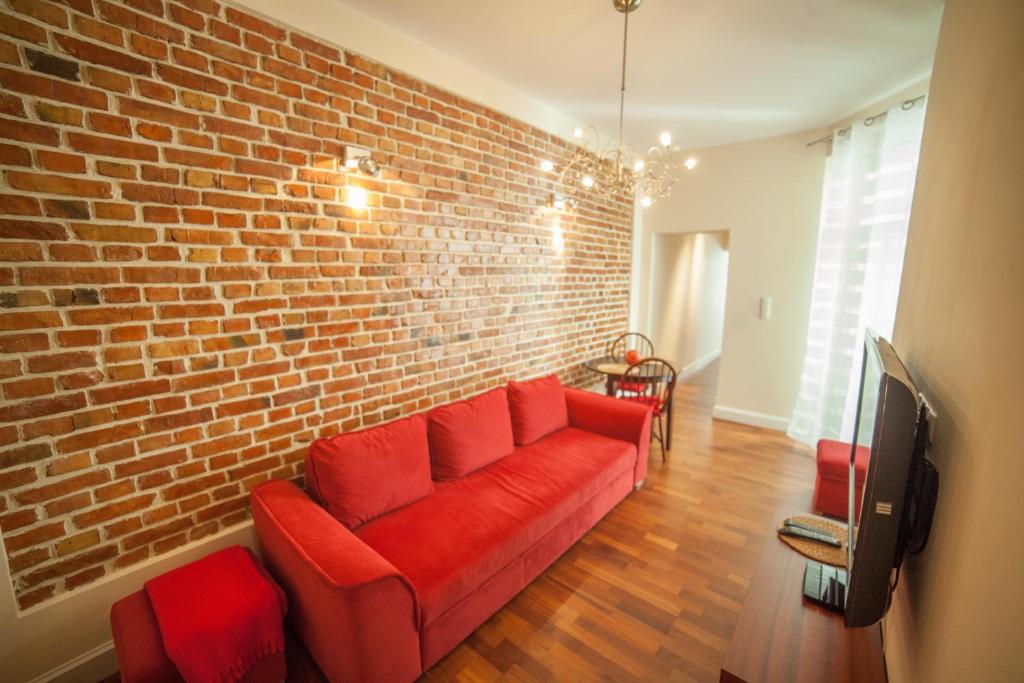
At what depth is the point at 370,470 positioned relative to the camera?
191 cm

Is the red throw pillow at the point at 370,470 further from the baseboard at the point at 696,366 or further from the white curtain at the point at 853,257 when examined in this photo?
the baseboard at the point at 696,366

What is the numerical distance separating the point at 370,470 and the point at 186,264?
3.84 ft

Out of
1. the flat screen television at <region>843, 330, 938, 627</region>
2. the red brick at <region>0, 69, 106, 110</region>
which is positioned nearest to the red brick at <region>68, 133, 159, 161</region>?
the red brick at <region>0, 69, 106, 110</region>

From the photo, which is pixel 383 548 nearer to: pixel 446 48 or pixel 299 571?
pixel 299 571

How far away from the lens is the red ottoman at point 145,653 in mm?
1207

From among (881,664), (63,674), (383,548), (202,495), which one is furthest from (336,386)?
(881,664)

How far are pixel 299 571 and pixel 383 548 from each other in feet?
1.12

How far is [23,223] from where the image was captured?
129 centimetres

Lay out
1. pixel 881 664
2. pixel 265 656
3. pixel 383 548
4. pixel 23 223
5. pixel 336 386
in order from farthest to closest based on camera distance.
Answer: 1. pixel 336 386
2. pixel 383 548
3. pixel 265 656
4. pixel 23 223
5. pixel 881 664

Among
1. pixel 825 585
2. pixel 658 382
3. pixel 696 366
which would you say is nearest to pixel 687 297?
pixel 696 366

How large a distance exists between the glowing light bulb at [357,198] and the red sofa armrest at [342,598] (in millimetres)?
1484

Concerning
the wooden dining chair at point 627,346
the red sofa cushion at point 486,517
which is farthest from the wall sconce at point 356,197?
the wooden dining chair at point 627,346

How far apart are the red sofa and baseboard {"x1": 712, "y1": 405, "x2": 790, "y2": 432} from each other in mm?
2056

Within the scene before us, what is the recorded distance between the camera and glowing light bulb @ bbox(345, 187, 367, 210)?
2055mm
